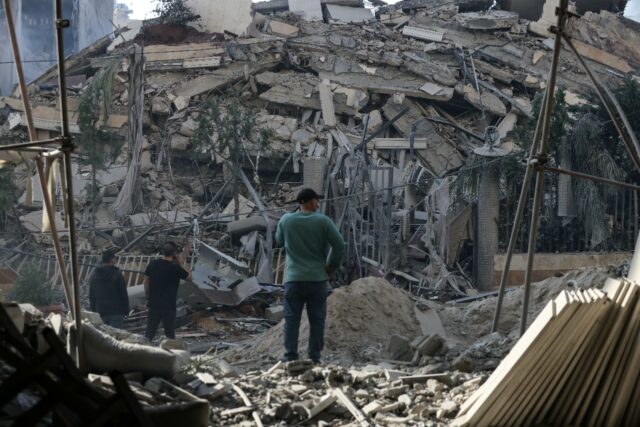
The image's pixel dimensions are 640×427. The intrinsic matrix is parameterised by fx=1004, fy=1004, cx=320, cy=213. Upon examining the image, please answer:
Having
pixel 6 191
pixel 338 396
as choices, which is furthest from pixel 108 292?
pixel 6 191

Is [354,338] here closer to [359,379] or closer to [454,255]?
[359,379]

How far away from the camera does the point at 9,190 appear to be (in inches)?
852

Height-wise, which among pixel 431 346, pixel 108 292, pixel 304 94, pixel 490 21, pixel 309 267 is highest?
pixel 490 21

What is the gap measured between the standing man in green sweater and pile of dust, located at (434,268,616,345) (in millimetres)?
2666

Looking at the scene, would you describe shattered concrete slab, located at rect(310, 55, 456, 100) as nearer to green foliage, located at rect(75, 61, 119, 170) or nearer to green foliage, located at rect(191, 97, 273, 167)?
green foliage, located at rect(191, 97, 273, 167)

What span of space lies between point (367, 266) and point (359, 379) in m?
10.6

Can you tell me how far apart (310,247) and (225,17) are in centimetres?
2476

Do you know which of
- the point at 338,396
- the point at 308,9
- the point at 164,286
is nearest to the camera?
the point at 338,396

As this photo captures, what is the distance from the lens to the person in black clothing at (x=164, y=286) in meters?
11.1

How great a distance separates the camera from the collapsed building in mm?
7586

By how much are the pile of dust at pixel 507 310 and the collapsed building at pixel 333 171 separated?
20 centimetres

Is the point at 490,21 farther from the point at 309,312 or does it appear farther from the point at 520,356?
the point at 520,356

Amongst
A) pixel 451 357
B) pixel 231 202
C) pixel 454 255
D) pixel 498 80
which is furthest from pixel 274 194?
pixel 451 357

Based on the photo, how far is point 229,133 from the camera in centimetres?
2389
